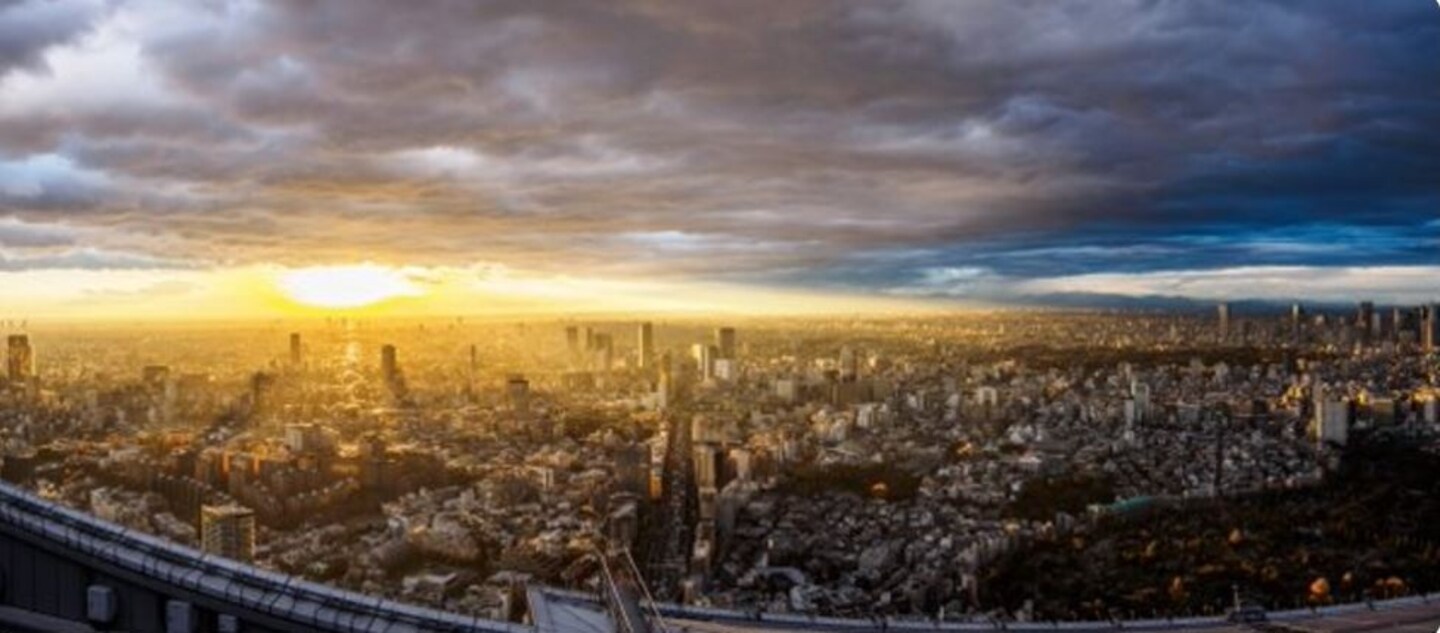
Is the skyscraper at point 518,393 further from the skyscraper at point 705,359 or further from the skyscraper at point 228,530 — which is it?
the skyscraper at point 228,530

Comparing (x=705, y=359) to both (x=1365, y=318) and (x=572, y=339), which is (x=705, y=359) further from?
(x=1365, y=318)

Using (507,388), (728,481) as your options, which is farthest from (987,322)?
(507,388)

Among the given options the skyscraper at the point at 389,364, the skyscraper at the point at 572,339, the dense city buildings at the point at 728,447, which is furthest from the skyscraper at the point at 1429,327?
the skyscraper at the point at 389,364

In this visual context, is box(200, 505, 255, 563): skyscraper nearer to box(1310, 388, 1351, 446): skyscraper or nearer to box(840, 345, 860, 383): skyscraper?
box(840, 345, 860, 383): skyscraper

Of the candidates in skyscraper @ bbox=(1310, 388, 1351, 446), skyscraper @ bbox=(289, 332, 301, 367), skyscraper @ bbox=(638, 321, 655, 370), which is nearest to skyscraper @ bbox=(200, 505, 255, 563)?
skyscraper @ bbox=(289, 332, 301, 367)

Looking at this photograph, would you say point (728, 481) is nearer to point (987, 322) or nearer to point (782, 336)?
point (782, 336)
